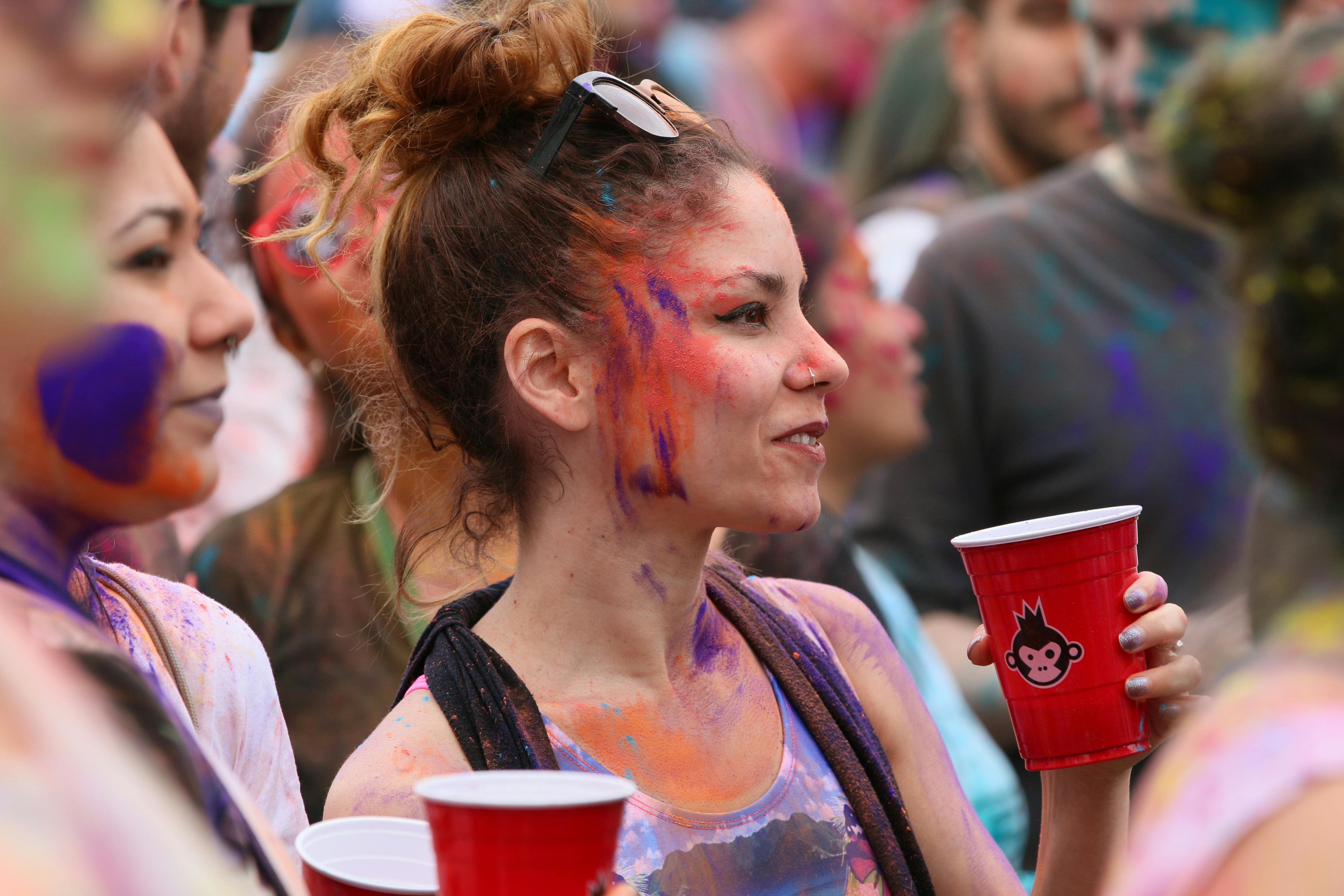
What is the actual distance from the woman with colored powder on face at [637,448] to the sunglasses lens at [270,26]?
673mm

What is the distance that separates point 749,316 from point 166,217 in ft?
2.78

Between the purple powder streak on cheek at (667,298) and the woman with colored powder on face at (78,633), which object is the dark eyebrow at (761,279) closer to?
the purple powder streak on cheek at (667,298)

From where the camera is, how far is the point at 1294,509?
117cm

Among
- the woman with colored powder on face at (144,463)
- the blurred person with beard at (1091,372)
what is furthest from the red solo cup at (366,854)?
the blurred person with beard at (1091,372)

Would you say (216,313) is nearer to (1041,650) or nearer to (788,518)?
(788,518)

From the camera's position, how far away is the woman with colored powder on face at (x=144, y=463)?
3.88ft

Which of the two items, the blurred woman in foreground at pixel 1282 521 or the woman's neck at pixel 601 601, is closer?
the blurred woman in foreground at pixel 1282 521

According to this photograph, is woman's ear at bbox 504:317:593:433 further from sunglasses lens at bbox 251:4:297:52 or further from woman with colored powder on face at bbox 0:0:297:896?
sunglasses lens at bbox 251:4:297:52

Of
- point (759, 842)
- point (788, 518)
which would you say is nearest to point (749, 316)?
point (788, 518)

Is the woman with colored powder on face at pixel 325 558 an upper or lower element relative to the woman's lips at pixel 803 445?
lower

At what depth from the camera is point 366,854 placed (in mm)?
1570

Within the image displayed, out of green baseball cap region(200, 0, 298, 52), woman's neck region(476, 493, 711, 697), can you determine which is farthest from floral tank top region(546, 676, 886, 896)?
green baseball cap region(200, 0, 298, 52)

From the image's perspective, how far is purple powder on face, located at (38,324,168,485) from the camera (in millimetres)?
1201

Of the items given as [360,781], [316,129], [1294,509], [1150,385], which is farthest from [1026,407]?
[1294,509]
